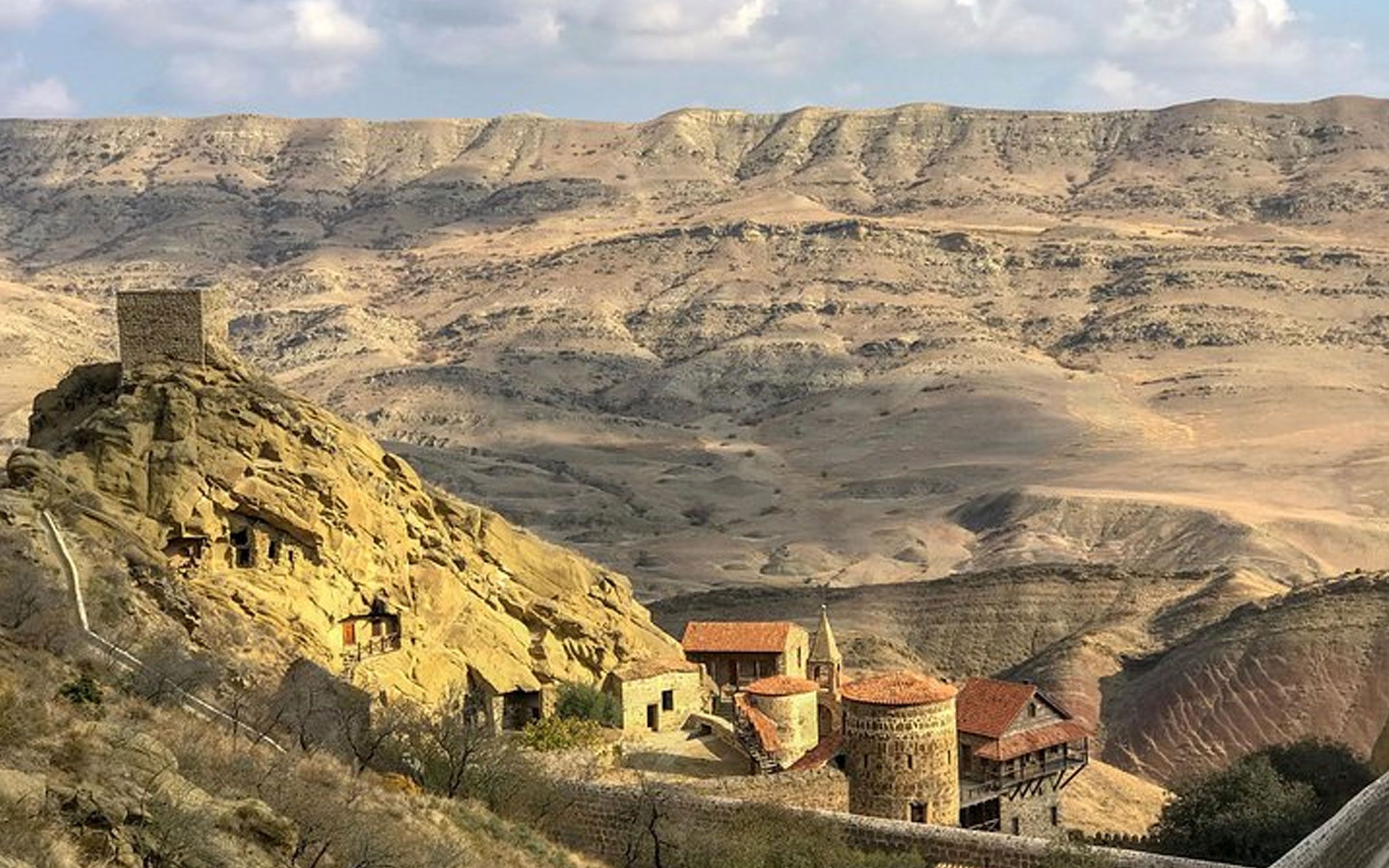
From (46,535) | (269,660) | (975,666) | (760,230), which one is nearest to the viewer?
(46,535)

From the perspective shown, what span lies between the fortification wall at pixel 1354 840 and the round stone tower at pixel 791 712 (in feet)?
38.0

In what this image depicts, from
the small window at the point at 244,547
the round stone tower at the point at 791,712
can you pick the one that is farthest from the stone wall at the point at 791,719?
the small window at the point at 244,547

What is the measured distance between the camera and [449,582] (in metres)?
36.8

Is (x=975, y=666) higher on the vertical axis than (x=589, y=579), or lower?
lower

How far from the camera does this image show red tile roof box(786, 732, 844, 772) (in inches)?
1230

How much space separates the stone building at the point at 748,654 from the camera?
4288 centimetres

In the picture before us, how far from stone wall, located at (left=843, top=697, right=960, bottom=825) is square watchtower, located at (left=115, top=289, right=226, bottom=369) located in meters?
15.8

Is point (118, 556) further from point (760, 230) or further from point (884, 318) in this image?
point (760, 230)

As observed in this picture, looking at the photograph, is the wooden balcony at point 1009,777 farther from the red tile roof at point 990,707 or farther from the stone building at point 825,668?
the stone building at point 825,668

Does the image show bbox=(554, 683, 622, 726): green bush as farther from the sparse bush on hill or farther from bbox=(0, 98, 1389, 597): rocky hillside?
bbox=(0, 98, 1389, 597): rocky hillside

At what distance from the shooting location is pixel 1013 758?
37031mm

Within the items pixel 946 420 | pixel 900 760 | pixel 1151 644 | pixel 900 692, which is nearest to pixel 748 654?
pixel 900 692

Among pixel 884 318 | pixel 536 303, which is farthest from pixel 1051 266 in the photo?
pixel 536 303

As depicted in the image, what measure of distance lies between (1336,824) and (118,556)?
2013 cm
